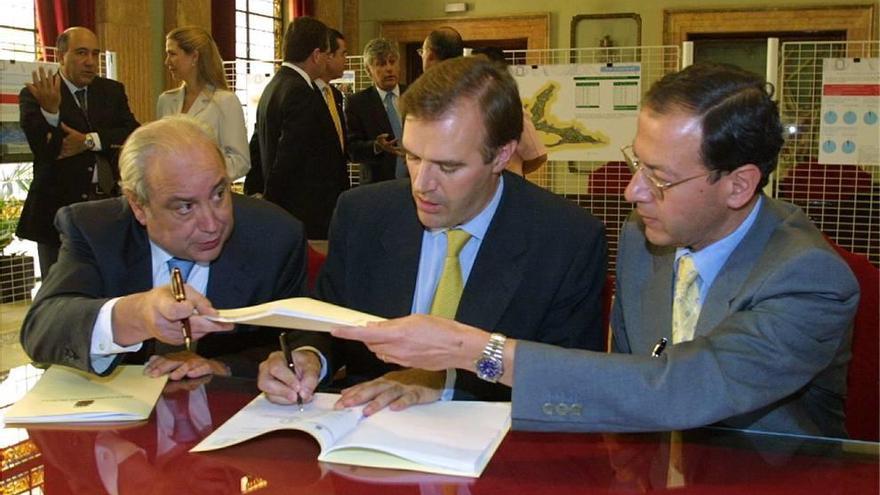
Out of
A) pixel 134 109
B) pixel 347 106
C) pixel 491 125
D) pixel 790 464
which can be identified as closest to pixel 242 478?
pixel 790 464

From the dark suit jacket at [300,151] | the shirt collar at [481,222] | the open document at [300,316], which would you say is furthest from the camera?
the dark suit jacket at [300,151]

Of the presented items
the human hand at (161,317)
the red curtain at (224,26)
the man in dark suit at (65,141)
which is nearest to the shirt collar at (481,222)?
the human hand at (161,317)

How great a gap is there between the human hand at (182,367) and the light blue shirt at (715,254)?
1.02 m

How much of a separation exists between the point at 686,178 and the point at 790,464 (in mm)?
589

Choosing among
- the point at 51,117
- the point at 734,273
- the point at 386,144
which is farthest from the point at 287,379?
the point at 386,144

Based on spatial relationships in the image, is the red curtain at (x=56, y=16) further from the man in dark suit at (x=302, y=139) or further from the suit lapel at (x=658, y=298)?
the suit lapel at (x=658, y=298)

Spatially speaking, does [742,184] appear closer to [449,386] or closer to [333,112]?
[449,386]

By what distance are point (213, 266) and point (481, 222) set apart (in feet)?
2.23

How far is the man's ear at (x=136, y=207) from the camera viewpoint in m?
2.31

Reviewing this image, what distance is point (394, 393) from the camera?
70.0 inches

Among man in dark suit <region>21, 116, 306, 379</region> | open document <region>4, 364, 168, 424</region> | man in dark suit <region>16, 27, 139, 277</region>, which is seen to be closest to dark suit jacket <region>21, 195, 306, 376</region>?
man in dark suit <region>21, 116, 306, 379</region>

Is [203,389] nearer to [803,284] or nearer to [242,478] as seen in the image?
[242,478]

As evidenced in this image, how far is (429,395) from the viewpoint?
5.94 ft

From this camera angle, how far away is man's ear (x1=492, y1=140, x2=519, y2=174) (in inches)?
90.7
